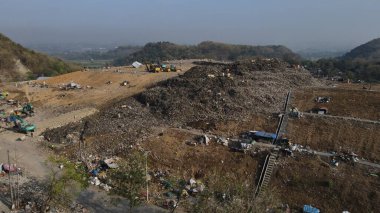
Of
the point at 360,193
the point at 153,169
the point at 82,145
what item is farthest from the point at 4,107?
the point at 360,193

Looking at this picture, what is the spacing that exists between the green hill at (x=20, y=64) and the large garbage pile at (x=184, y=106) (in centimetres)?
4173

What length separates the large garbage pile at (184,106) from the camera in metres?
36.2

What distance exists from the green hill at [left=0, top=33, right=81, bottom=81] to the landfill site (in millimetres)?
28283

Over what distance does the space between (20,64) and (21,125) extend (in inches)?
1980

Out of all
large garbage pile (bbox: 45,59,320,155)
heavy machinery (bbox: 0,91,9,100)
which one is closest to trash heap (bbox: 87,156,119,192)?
large garbage pile (bbox: 45,59,320,155)

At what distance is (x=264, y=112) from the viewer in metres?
39.6

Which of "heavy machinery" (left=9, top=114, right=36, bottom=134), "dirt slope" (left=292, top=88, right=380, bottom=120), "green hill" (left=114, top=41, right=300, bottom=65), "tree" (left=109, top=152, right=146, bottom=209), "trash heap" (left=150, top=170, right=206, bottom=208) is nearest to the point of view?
"tree" (left=109, top=152, right=146, bottom=209)

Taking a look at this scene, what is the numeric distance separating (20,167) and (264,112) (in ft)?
73.9

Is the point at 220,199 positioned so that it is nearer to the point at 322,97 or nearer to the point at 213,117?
the point at 213,117

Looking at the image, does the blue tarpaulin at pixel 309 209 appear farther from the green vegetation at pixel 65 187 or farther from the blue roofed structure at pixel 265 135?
the green vegetation at pixel 65 187

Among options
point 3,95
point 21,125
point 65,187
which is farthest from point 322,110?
point 3,95

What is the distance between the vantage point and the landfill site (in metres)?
26.4

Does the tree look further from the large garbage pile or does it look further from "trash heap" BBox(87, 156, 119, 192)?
the large garbage pile

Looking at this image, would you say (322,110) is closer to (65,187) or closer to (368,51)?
(65,187)
